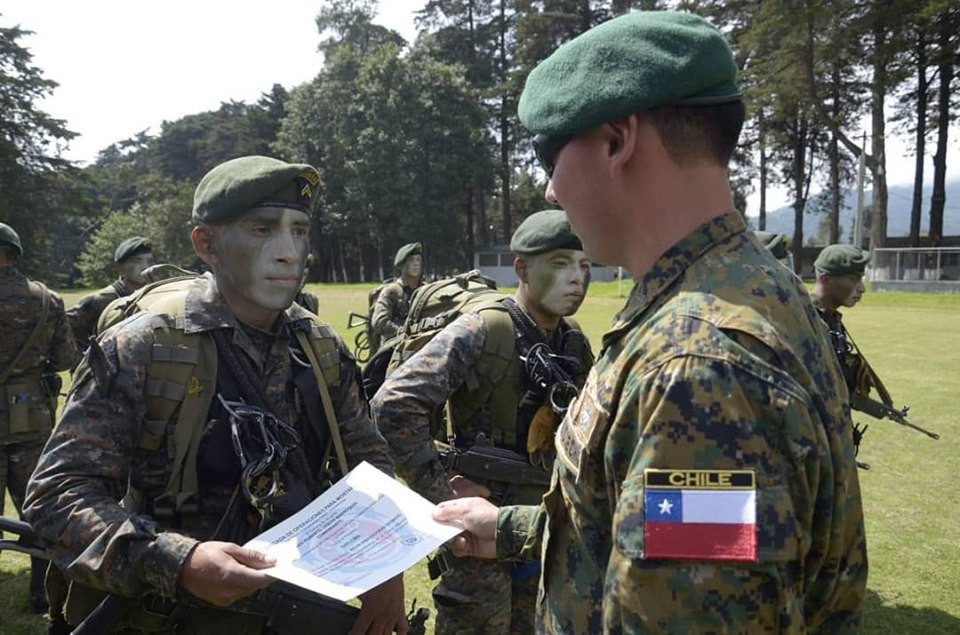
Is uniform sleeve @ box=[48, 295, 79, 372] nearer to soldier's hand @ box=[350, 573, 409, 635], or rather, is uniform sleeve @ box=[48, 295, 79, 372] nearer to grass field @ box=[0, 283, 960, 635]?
grass field @ box=[0, 283, 960, 635]

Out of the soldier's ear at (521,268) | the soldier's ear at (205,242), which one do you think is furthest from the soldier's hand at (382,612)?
the soldier's ear at (521,268)

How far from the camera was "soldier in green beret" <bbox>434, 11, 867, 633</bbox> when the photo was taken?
1.16m

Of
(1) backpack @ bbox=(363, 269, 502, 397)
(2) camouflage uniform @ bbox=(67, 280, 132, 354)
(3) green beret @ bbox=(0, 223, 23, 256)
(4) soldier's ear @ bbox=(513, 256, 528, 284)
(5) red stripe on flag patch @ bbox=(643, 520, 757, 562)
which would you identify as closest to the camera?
(5) red stripe on flag patch @ bbox=(643, 520, 757, 562)

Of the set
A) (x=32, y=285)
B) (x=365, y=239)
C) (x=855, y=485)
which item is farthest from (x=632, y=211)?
(x=365, y=239)

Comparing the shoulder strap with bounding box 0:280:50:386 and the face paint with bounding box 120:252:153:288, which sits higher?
the face paint with bounding box 120:252:153:288

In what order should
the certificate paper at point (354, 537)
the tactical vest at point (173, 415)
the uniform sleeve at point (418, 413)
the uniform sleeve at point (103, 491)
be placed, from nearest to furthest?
1. the certificate paper at point (354, 537)
2. the uniform sleeve at point (103, 491)
3. the tactical vest at point (173, 415)
4. the uniform sleeve at point (418, 413)

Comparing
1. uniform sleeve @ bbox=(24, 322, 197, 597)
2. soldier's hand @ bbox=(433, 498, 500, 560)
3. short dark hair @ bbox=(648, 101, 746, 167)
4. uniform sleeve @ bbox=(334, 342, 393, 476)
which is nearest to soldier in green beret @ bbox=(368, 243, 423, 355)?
uniform sleeve @ bbox=(334, 342, 393, 476)

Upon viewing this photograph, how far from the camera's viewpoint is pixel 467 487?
11.5ft

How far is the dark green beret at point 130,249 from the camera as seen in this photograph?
299 inches

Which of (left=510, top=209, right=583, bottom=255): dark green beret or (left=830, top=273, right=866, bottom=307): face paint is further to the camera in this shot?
(left=830, top=273, right=866, bottom=307): face paint

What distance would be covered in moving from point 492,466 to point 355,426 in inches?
35.0

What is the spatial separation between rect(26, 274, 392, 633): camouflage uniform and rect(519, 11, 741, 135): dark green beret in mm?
1589

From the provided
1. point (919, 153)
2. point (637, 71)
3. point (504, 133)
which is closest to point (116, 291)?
point (637, 71)

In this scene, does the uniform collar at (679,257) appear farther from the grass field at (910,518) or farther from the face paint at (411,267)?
the face paint at (411,267)
